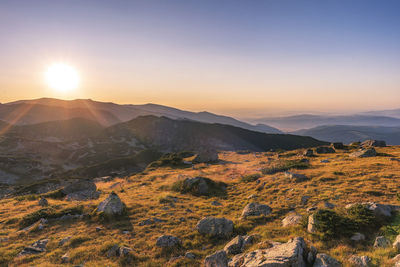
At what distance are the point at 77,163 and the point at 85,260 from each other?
115m

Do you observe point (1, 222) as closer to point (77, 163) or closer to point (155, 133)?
point (77, 163)

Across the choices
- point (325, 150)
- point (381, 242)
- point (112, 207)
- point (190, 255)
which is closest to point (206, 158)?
point (325, 150)

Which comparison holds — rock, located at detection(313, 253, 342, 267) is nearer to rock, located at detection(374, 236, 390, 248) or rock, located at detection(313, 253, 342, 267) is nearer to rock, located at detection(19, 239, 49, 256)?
rock, located at detection(374, 236, 390, 248)

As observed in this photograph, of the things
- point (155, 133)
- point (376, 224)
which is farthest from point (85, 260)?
point (155, 133)

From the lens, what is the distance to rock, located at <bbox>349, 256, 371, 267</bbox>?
24.4 feet

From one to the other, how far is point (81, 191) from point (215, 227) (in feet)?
78.7

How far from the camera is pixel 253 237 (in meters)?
10.9

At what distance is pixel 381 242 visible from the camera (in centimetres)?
890

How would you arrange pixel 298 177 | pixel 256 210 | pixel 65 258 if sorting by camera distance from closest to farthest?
pixel 65 258 → pixel 256 210 → pixel 298 177

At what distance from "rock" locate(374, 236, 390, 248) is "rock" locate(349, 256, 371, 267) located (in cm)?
192

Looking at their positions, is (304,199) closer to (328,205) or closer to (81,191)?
(328,205)

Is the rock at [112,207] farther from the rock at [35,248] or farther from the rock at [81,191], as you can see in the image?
the rock at [81,191]

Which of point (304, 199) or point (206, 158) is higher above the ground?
point (304, 199)

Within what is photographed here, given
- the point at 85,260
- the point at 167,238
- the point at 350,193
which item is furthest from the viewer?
the point at 350,193
